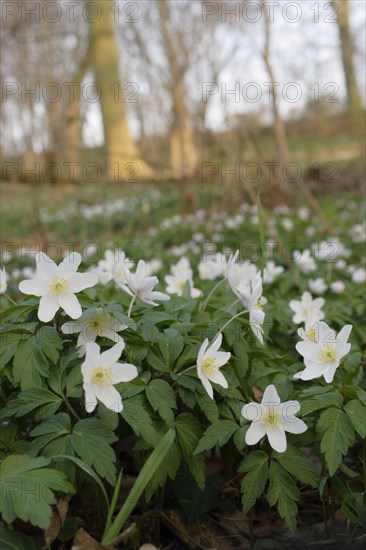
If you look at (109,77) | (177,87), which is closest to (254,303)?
(177,87)

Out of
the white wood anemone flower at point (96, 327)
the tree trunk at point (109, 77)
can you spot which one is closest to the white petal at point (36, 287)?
the white wood anemone flower at point (96, 327)

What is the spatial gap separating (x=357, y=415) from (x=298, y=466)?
0.63 ft

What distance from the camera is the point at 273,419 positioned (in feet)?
4.71

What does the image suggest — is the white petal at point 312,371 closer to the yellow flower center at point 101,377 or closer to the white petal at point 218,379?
the white petal at point 218,379

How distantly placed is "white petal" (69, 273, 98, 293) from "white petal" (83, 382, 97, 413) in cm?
29

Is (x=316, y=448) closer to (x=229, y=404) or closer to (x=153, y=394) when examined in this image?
(x=229, y=404)

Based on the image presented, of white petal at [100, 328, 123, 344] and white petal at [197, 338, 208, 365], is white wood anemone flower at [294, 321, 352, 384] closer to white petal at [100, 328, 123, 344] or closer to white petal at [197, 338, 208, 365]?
white petal at [197, 338, 208, 365]

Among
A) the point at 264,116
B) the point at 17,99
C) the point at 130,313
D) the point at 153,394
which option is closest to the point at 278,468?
the point at 153,394

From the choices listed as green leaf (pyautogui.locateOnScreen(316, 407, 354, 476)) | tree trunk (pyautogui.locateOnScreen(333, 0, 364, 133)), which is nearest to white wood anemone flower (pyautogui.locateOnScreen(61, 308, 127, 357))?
green leaf (pyautogui.locateOnScreen(316, 407, 354, 476))

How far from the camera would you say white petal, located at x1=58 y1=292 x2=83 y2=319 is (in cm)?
145

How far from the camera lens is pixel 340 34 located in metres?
10.3

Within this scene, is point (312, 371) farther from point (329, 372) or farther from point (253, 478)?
point (253, 478)

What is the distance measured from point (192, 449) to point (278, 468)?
0.22 meters

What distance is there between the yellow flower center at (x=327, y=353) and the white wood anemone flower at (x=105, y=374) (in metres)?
0.51
